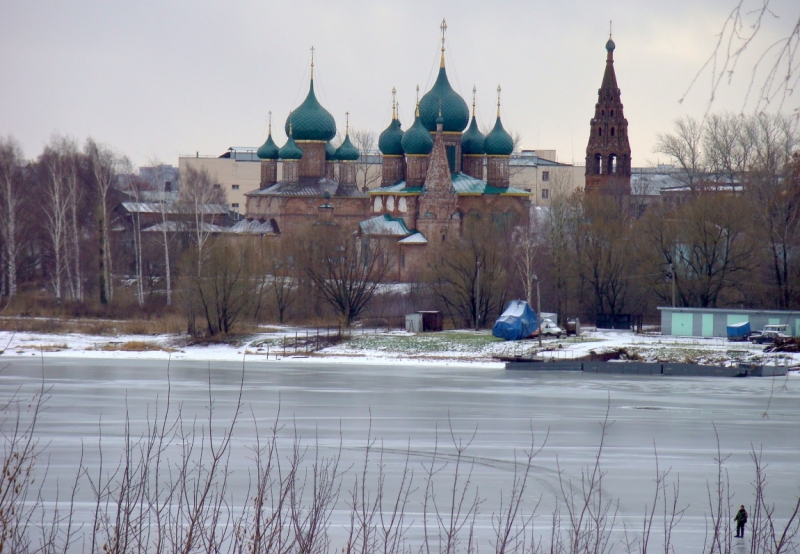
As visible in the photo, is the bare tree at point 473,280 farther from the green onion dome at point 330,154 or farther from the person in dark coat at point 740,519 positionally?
the person in dark coat at point 740,519

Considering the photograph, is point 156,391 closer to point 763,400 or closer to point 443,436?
point 443,436

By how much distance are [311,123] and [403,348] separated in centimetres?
2364

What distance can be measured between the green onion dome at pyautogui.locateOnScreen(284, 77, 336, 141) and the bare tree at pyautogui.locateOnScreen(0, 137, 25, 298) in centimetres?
1266

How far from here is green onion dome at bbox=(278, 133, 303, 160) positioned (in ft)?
156

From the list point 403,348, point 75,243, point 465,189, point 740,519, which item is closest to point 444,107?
point 465,189

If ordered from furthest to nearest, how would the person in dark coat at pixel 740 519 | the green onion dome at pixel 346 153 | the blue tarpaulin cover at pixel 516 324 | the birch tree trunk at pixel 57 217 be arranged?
the green onion dome at pixel 346 153 < the birch tree trunk at pixel 57 217 < the blue tarpaulin cover at pixel 516 324 < the person in dark coat at pixel 740 519

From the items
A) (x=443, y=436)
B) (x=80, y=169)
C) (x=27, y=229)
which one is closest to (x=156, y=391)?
(x=443, y=436)

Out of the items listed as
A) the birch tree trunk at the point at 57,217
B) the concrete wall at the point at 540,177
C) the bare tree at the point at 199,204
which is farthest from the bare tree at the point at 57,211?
the concrete wall at the point at 540,177

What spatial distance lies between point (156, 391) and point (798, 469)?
9.75m

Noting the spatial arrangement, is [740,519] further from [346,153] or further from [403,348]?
[346,153]

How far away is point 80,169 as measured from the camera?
4478cm

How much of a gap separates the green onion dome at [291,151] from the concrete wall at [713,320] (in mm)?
23983

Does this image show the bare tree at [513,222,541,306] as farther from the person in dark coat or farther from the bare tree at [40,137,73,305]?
the person in dark coat

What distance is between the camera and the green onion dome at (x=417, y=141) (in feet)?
145
